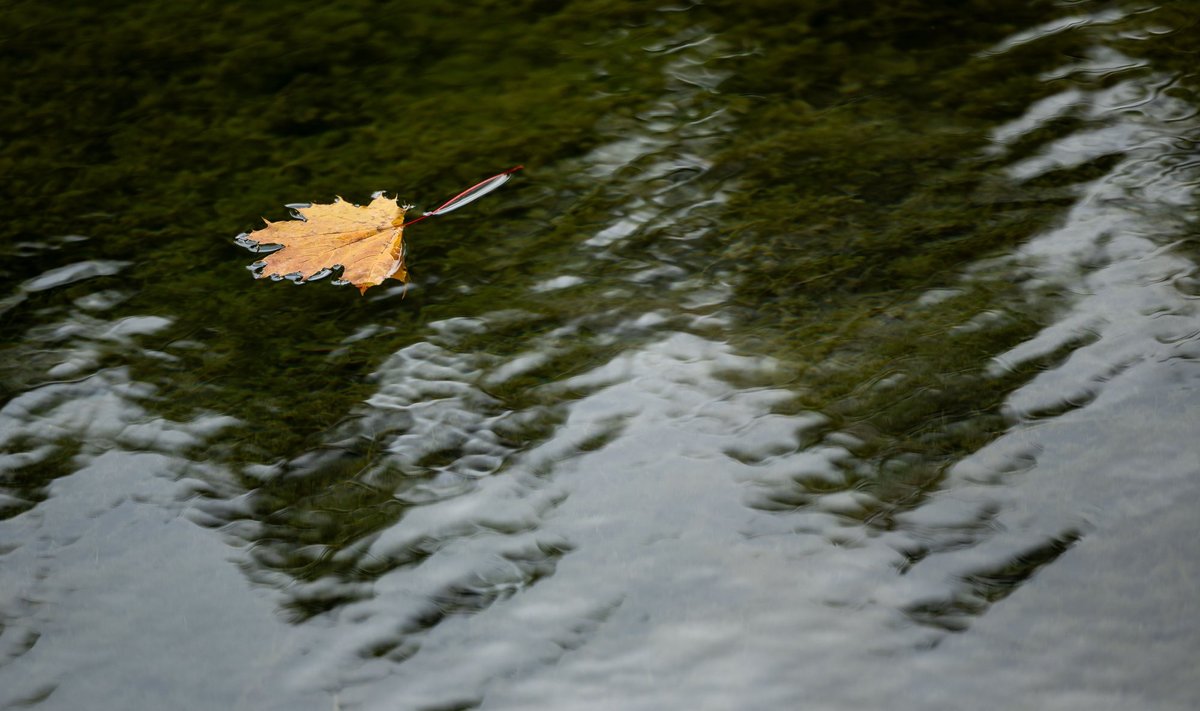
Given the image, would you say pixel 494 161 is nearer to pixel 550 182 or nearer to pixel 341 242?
pixel 550 182

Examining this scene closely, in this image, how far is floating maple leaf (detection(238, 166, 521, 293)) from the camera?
197cm

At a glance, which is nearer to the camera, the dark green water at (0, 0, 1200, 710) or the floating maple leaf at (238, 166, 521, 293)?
the dark green water at (0, 0, 1200, 710)

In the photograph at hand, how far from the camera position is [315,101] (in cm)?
244

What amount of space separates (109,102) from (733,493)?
6.15ft

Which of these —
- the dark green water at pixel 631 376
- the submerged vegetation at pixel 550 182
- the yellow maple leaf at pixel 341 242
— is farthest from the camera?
the yellow maple leaf at pixel 341 242

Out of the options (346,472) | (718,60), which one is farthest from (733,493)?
(718,60)

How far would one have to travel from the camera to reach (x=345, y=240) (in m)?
2.02

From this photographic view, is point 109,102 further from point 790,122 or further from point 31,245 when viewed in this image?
point 790,122

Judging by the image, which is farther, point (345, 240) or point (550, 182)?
point (550, 182)

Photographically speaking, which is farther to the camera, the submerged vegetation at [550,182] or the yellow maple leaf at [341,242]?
the yellow maple leaf at [341,242]

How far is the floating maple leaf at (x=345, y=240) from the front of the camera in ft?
6.46

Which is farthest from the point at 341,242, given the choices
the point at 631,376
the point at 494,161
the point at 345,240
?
the point at 631,376

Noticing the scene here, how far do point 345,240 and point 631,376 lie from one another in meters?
0.69

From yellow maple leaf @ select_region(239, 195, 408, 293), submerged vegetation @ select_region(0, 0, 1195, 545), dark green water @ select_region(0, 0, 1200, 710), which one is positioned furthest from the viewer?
yellow maple leaf @ select_region(239, 195, 408, 293)
